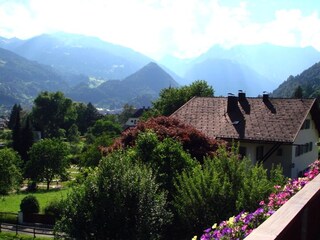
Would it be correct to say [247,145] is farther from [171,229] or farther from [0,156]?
[0,156]

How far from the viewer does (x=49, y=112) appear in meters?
110

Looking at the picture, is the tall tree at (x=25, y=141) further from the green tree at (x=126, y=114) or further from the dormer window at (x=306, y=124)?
the green tree at (x=126, y=114)

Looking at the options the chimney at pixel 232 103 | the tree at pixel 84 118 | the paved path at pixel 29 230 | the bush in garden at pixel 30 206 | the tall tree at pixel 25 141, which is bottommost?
the paved path at pixel 29 230

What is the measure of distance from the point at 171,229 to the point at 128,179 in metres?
3.04

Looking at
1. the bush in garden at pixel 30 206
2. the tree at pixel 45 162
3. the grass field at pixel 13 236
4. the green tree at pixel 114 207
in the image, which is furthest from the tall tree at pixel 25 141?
the green tree at pixel 114 207

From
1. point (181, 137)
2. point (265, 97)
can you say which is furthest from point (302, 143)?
point (181, 137)

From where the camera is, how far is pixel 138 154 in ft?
55.0

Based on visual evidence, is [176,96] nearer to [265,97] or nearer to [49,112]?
[265,97]

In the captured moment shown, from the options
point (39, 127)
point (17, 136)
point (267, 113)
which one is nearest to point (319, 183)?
point (267, 113)

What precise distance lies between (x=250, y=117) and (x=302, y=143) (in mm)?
4420

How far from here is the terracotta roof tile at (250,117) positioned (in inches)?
1129

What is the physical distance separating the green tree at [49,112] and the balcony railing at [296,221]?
106 m

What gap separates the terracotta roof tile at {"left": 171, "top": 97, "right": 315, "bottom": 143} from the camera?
2869 cm

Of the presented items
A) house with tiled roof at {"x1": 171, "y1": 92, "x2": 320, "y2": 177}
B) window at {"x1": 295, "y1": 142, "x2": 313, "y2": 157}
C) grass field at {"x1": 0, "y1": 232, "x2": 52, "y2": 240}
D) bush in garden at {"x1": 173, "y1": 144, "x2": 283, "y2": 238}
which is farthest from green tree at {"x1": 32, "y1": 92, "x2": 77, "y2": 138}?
bush in garden at {"x1": 173, "y1": 144, "x2": 283, "y2": 238}
